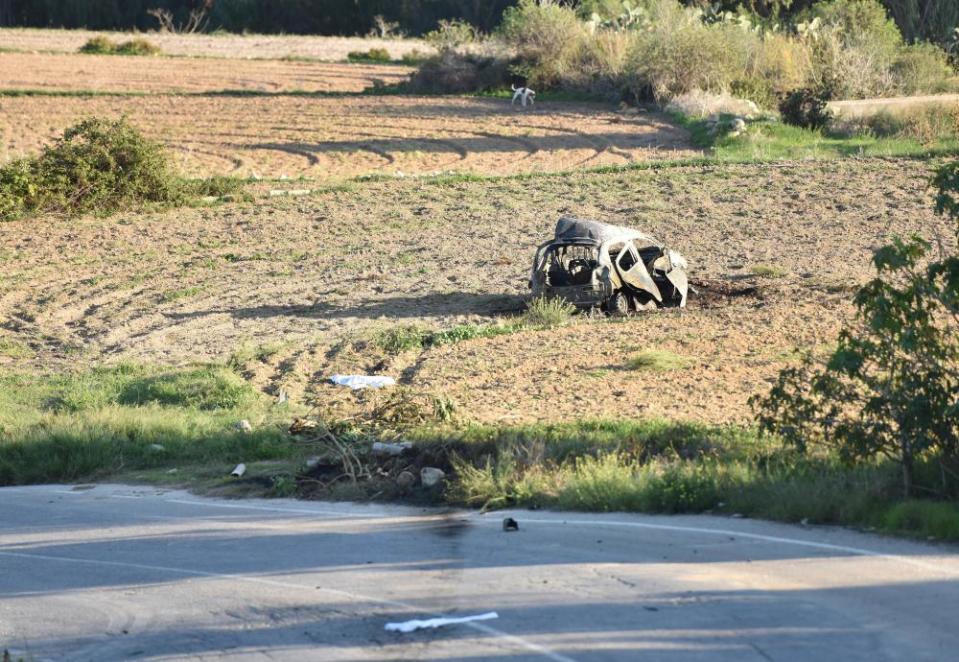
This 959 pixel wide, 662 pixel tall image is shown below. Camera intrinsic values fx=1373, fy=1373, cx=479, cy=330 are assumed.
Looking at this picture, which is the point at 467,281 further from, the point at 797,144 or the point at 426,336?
the point at 797,144

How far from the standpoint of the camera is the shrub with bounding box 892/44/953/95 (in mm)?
42281

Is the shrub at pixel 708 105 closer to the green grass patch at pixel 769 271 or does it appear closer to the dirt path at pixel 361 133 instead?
the dirt path at pixel 361 133

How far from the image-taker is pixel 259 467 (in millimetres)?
14008

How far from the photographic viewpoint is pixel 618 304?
20.0 meters

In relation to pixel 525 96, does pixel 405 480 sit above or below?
below

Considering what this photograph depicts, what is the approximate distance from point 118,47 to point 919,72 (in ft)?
120

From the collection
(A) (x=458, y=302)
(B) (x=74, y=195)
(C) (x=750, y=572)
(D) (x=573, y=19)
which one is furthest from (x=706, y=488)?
(D) (x=573, y=19)

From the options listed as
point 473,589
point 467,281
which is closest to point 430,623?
point 473,589

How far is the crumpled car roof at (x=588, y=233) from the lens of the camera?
1970 centimetres

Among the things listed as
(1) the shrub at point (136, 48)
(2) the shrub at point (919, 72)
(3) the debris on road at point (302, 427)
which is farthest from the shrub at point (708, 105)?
(1) the shrub at point (136, 48)

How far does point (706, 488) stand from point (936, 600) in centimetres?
291

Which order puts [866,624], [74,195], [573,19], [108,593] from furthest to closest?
[573,19] < [74,195] < [108,593] < [866,624]

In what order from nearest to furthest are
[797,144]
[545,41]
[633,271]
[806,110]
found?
[633,271]
[797,144]
[806,110]
[545,41]

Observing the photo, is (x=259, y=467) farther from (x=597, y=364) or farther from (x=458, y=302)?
(x=458, y=302)
